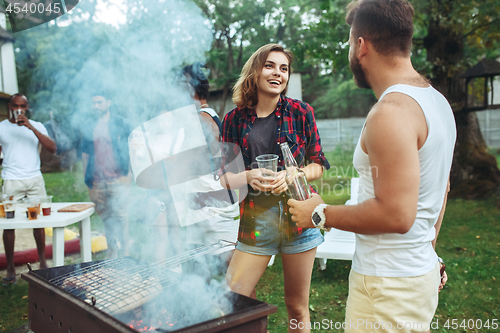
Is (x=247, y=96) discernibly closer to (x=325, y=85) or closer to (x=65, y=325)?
(x=65, y=325)

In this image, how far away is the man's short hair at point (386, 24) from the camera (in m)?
1.32

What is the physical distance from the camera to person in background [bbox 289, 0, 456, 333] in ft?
4.04

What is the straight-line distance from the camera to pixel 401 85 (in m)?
1.31

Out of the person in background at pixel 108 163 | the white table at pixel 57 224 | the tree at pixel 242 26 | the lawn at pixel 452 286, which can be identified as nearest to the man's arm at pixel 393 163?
the lawn at pixel 452 286

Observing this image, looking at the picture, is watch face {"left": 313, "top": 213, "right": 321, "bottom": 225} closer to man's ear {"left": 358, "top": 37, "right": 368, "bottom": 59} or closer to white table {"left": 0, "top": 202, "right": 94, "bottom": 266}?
man's ear {"left": 358, "top": 37, "right": 368, "bottom": 59}

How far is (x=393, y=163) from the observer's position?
3.99ft

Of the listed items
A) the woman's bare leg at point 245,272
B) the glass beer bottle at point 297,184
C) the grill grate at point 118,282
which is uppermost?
the glass beer bottle at point 297,184

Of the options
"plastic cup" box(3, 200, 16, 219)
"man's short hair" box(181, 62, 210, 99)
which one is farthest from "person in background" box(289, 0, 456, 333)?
"plastic cup" box(3, 200, 16, 219)

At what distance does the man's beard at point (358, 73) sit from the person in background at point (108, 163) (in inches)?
134

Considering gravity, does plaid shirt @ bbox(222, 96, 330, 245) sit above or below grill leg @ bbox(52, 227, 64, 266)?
above

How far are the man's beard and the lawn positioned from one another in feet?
8.22

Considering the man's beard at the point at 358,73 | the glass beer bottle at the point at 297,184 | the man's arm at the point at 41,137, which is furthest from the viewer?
the man's arm at the point at 41,137

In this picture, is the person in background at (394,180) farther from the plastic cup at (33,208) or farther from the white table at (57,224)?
the plastic cup at (33,208)

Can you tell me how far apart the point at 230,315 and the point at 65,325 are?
0.92m
